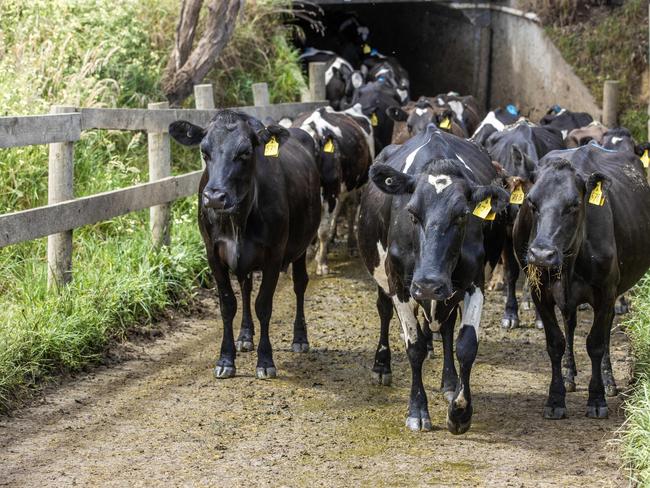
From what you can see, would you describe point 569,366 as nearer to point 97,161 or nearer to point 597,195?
point 597,195

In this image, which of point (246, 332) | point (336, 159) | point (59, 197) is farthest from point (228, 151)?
point (336, 159)

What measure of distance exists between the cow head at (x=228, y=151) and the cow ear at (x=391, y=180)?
139 cm

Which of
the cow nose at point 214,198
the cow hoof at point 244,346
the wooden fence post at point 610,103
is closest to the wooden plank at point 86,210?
the cow nose at point 214,198

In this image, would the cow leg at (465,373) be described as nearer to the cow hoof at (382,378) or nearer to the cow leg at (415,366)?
the cow leg at (415,366)

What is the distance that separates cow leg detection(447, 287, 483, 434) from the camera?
6.64m

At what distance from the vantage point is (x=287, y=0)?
17016mm

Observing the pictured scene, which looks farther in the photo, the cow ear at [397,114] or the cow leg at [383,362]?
the cow ear at [397,114]

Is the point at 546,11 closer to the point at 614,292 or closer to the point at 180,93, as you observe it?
the point at 180,93

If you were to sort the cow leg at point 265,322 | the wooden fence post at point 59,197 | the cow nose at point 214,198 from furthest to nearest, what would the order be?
the wooden fence post at point 59,197
the cow leg at point 265,322
the cow nose at point 214,198

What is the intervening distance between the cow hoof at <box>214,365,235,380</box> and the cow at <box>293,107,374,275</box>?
12.8 ft

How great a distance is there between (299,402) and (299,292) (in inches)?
73.9

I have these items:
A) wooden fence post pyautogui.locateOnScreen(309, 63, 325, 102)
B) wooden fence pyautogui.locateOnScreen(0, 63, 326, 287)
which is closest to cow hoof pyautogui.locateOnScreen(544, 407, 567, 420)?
wooden fence pyautogui.locateOnScreen(0, 63, 326, 287)

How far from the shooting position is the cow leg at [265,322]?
808cm

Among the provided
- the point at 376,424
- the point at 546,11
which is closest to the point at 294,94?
the point at 546,11
